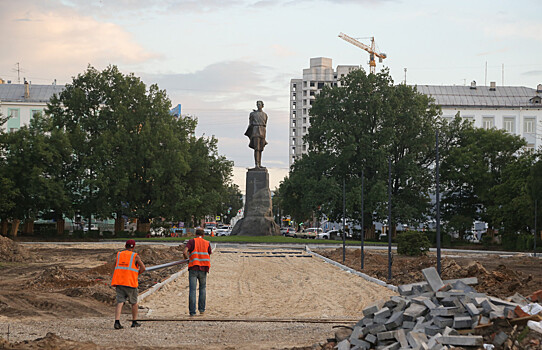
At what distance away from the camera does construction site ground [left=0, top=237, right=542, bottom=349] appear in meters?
11.4

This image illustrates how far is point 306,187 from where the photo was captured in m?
54.9

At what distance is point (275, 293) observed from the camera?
19.2 m

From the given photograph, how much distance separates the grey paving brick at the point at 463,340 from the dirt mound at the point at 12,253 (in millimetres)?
26181

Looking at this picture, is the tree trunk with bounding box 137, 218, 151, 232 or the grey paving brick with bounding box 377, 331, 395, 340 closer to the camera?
the grey paving brick with bounding box 377, 331, 395, 340

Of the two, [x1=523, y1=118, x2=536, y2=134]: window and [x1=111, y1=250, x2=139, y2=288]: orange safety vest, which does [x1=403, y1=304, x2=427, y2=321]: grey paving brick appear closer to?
[x1=111, y1=250, x2=139, y2=288]: orange safety vest

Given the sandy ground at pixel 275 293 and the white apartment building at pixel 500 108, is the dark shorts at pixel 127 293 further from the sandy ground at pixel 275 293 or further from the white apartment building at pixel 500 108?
the white apartment building at pixel 500 108

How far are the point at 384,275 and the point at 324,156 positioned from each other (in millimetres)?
32865

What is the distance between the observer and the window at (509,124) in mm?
90731

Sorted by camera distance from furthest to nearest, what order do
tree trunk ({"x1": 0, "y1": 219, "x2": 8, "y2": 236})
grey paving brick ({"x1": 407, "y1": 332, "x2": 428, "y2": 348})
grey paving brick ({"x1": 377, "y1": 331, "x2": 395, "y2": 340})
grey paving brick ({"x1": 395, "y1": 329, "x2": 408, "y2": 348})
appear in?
tree trunk ({"x1": 0, "y1": 219, "x2": 8, "y2": 236}) → grey paving brick ({"x1": 377, "y1": 331, "x2": 395, "y2": 340}) → grey paving brick ({"x1": 395, "y1": 329, "x2": 408, "y2": 348}) → grey paving brick ({"x1": 407, "y1": 332, "x2": 428, "y2": 348})

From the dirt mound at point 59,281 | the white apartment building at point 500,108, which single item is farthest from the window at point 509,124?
the dirt mound at point 59,281

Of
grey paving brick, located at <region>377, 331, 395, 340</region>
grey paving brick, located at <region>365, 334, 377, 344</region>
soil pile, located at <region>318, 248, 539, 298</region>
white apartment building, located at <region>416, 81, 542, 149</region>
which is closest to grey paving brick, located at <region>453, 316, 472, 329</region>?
grey paving brick, located at <region>377, 331, 395, 340</region>

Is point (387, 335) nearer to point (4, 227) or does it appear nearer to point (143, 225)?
point (4, 227)

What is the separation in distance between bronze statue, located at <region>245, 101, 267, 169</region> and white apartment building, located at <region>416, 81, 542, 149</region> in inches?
1861

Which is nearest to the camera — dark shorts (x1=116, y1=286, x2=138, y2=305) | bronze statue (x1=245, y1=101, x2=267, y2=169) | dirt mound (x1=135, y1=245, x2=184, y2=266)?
dark shorts (x1=116, y1=286, x2=138, y2=305)
